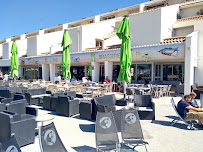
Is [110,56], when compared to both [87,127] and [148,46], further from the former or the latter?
[87,127]

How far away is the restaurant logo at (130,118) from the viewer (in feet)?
14.2

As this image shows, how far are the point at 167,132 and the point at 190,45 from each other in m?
8.30

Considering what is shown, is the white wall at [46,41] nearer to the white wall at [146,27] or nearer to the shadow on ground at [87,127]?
the white wall at [146,27]

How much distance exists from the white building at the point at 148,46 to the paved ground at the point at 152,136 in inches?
283

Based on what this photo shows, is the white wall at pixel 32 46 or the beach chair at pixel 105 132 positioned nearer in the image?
the beach chair at pixel 105 132

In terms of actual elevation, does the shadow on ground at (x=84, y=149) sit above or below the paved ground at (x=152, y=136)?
below

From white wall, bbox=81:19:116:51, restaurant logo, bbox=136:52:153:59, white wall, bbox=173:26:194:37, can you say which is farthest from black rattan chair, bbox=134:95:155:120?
white wall, bbox=81:19:116:51

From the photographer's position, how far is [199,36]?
45.8ft

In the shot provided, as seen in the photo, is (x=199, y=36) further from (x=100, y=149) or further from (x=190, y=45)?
(x=100, y=149)

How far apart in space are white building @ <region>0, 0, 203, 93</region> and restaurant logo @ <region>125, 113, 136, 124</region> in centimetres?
905

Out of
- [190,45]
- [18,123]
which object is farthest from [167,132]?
[190,45]

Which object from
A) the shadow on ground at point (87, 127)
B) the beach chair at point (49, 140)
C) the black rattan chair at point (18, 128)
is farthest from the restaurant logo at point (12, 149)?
the shadow on ground at point (87, 127)

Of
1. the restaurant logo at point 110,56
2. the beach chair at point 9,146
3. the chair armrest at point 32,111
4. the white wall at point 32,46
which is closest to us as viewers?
the beach chair at point 9,146

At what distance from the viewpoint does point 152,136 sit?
5.05 m
